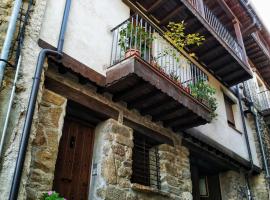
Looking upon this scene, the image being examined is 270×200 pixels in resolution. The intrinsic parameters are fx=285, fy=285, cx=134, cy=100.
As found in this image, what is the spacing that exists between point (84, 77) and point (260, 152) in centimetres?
Result: 800

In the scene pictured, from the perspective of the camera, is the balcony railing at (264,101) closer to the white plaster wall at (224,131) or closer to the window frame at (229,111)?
the white plaster wall at (224,131)

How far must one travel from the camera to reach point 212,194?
8734 mm

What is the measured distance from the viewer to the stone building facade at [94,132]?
3.49 metres

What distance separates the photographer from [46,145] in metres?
3.95

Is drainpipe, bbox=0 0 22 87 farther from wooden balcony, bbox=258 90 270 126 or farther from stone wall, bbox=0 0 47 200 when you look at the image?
wooden balcony, bbox=258 90 270 126

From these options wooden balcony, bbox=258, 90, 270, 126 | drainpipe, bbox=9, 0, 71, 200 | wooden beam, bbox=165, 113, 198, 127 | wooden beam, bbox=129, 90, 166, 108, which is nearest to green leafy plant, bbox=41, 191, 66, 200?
drainpipe, bbox=9, 0, 71, 200

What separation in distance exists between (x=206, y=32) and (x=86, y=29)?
4102 millimetres

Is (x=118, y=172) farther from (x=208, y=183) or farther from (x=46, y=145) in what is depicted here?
(x=208, y=183)

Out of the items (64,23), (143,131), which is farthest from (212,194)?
(64,23)

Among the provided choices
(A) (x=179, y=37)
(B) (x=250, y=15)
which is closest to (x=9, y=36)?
(A) (x=179, y=37)

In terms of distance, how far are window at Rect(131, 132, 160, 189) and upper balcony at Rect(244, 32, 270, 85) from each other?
26.3 feet

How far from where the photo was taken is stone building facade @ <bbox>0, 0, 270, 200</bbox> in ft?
11.5

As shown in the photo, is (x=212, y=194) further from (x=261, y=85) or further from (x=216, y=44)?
(x=261, y=85)

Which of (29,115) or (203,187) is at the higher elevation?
(203,187)
